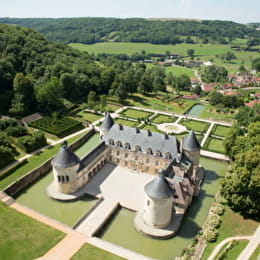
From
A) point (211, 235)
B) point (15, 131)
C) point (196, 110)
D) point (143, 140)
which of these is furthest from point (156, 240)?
point (196, 110)

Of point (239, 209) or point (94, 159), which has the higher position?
point (94, 159)

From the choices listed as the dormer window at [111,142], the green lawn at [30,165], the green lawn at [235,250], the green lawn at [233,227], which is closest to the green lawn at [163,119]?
the dormer window at [111,142]

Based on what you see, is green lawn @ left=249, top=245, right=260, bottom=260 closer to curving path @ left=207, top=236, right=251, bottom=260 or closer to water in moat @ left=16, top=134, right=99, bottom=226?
curving path @ left=207, top=236, right=251, bottom=260

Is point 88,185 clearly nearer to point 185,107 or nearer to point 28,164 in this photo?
point 28,164

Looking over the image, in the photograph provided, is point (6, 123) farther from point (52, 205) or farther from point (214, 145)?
point (214, 145)

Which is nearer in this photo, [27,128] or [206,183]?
[206,183]

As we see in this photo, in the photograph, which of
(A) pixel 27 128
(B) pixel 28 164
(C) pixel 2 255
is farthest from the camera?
(A) pixel 27 128

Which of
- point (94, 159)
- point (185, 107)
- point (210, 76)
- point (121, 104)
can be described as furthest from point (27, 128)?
point (210, 76)
